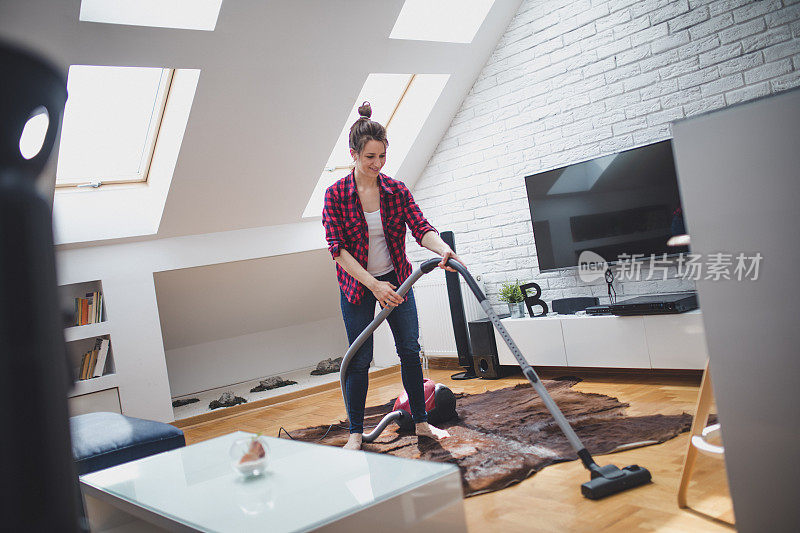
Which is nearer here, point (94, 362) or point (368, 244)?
point (368, 244)

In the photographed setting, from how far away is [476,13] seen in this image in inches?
177

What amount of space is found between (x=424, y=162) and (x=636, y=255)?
215cm

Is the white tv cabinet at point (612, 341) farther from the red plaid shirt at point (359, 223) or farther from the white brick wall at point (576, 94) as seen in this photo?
the red plaid shirt at point (359, 223)

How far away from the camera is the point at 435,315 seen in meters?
5.20

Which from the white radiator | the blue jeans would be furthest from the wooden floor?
the white radiator

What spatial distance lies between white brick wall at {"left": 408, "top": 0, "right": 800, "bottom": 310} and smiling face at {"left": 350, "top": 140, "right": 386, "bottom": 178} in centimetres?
194

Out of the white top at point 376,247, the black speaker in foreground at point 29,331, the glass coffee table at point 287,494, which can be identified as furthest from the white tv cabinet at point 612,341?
the black speaker in foreground at point 29,331

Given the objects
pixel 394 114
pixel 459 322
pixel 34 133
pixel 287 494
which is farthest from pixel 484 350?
pixel 34 133

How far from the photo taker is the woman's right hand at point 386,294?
102 inches

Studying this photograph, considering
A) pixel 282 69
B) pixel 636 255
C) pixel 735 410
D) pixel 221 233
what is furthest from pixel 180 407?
pixel 735 410

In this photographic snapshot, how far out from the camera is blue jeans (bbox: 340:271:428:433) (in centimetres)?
279

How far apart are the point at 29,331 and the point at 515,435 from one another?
2587mm

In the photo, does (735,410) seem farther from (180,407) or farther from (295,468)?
(180,407)

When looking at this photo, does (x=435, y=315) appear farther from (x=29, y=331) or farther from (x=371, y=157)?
(x=29, y=331)
